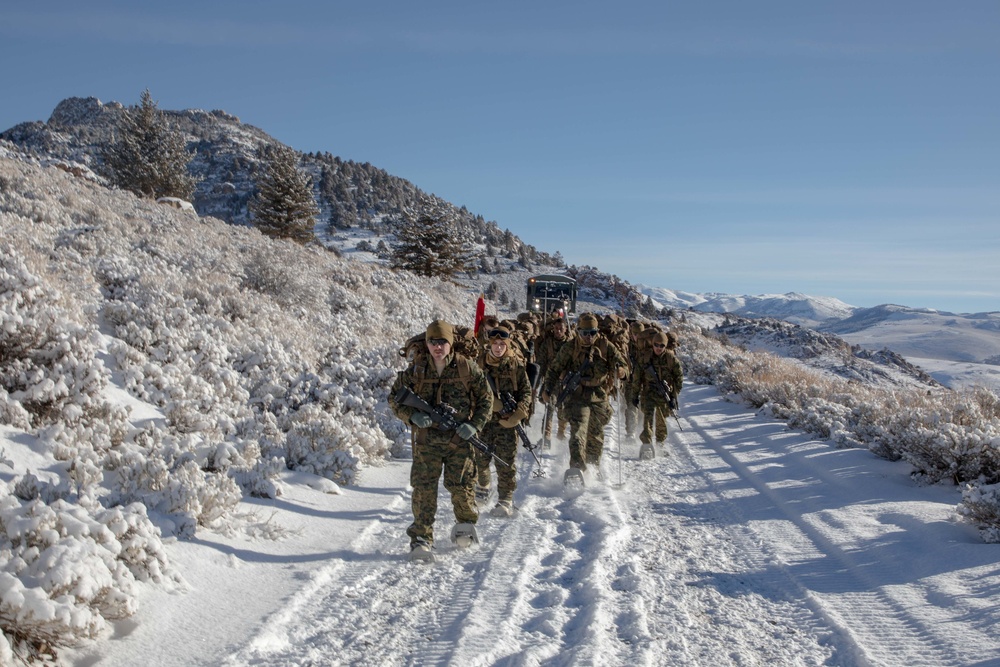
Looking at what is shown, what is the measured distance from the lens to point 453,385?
5570 mm

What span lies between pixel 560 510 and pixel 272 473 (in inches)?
121

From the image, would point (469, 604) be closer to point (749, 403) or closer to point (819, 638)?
point (819, 638)

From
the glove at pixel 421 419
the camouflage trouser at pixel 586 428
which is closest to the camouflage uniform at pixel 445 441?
the glove at pixel 421 419

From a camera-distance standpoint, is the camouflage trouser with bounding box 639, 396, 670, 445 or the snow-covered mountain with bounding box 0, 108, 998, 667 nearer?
the snow-covered mountain with bounding box 0, 108, 998, 667

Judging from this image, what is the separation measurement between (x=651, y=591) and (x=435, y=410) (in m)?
2.26

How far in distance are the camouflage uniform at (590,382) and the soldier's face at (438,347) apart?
130 inches

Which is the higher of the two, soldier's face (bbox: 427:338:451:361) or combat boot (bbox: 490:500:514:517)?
soldier's face (bbox: 427:338:451:361)

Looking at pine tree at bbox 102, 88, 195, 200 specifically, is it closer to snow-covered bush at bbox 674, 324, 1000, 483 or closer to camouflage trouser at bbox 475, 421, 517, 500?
snow-covered bush at bbox 674, 324, 1000, 483

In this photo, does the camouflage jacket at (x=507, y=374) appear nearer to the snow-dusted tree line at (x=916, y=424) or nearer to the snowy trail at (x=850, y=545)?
the snowy trail at (x=850, y=545)

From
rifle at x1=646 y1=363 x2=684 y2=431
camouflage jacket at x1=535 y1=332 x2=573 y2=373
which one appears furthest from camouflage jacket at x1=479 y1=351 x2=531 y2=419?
camouflage jacket at x1=535 y1=332 x2=573 y2=373

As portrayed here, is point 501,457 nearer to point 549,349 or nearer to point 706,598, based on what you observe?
point 706,598

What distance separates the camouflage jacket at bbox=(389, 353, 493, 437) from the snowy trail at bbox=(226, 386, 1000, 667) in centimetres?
123

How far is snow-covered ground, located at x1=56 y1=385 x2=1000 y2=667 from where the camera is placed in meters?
3.77

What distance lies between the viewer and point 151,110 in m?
37.2
